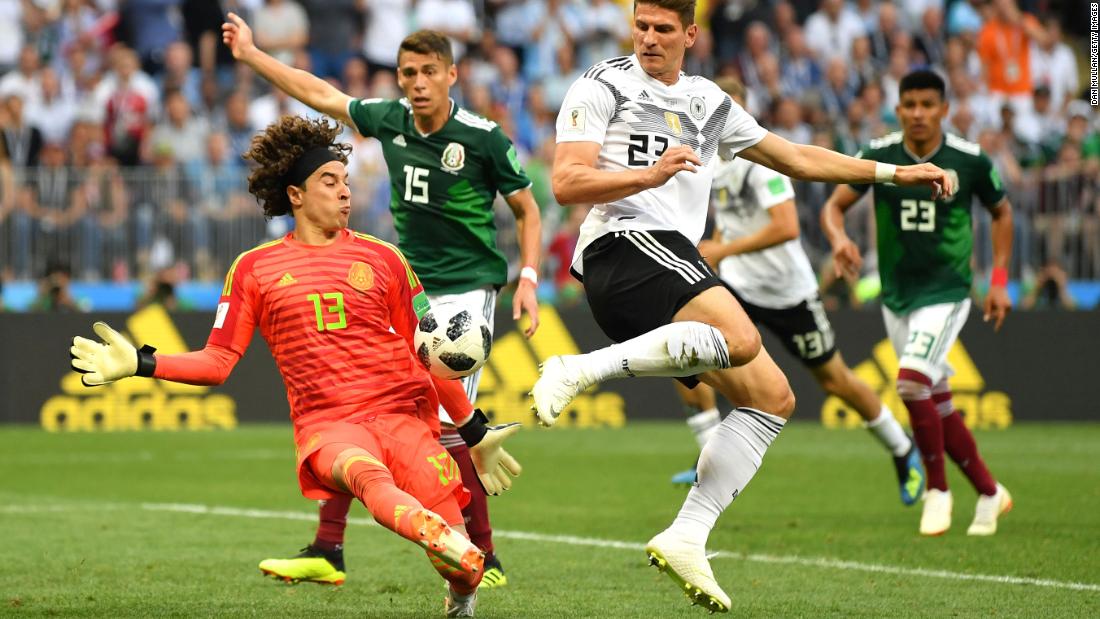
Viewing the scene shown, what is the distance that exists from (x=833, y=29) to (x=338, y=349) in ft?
57.5

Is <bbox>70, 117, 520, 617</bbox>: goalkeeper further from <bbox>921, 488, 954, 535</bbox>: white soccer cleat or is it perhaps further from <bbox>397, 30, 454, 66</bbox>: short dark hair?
<bbox>921, 488, 954, 535</bbox>: white soccer cleat

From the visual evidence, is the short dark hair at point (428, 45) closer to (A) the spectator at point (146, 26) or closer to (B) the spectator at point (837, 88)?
(B) the spectator at point (837, 88)

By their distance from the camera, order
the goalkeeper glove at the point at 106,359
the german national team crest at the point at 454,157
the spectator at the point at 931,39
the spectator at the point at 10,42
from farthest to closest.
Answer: the spectator at the point at 931,39 < the spectator at the point at 10,42 < the german national team crest at the point at 454,157 < the goalkeeper glove at the point at 106,359

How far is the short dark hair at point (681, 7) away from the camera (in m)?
6.75

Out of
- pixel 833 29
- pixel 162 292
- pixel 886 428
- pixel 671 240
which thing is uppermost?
pixel 833 29

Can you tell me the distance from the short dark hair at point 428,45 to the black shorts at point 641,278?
1.72 meters

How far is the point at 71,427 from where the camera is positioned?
17.7 meters

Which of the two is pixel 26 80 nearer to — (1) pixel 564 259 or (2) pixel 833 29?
(1) pixel 564 259

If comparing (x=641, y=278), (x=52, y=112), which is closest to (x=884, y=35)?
(x=52, y=112)

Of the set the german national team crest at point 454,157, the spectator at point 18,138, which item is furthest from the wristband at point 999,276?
the spectator at point 18,138

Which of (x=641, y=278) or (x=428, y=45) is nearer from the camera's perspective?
(x=641, y=278)

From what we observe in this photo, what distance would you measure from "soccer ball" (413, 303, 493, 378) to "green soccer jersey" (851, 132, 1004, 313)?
4359mm

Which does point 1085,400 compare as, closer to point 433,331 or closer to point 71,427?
point 71,427

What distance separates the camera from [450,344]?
21.3 ft
